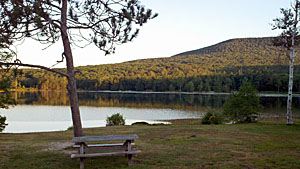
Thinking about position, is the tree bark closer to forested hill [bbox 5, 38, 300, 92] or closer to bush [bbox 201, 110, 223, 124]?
bush [bbox 201, 110, 223, 124]

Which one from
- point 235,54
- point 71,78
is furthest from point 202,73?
point 71,78

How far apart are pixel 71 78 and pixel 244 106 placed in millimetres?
17499

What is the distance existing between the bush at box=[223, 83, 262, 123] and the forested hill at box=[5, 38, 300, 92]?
229 feet

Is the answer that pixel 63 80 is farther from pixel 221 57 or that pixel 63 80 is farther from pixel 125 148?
pixel 125 148

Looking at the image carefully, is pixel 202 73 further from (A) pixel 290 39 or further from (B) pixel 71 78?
(B) pixel 71 78

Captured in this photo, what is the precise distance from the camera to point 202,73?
135625mm

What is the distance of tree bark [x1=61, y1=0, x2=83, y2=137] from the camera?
7719mm

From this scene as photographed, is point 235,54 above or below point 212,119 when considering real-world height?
above

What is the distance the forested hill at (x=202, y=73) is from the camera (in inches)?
4130

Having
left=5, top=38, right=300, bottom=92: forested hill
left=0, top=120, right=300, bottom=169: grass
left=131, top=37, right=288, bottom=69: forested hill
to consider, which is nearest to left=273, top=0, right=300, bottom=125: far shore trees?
left=0, top=120, right=300, bottom=169: grass

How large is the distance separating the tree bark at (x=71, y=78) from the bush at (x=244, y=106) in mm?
16568

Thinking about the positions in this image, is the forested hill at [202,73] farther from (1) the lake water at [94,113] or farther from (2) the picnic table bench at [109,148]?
(2) the picnic table bench at [109,148]

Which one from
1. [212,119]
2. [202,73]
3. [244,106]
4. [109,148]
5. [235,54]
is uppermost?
[235,54]

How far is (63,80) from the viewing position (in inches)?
5281
